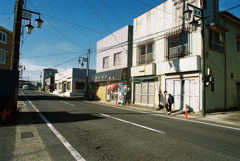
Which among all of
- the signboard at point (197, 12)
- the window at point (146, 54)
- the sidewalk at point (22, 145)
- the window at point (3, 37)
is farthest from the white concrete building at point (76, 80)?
the sidewalk at point (22, 145)

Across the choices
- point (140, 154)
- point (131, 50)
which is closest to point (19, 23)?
point (140, 154)

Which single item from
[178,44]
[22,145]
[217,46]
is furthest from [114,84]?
[22,145]

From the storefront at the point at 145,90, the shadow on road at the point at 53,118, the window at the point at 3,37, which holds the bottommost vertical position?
the shadow on road at the point at 53,118

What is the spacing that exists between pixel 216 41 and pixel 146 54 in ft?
21.8

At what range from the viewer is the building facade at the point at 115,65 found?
1983 centimetres

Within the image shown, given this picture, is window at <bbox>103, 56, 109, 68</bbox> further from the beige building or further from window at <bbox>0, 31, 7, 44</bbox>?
window at <bbox>0, 31, 7, 44</bbox>

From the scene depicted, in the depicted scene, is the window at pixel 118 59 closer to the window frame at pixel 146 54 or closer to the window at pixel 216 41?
the window frame at pixel 146 54

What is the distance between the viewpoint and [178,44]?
1413 cm

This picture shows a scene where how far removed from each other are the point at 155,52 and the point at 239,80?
26.5 ft

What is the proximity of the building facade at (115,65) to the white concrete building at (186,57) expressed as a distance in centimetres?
240

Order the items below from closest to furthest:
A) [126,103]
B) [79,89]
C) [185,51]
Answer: [185,51]
[126,103]
[79,89]

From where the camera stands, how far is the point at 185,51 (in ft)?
44.1

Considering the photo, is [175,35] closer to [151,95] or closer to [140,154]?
[151,95]

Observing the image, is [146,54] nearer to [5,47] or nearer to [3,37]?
[5,47]
